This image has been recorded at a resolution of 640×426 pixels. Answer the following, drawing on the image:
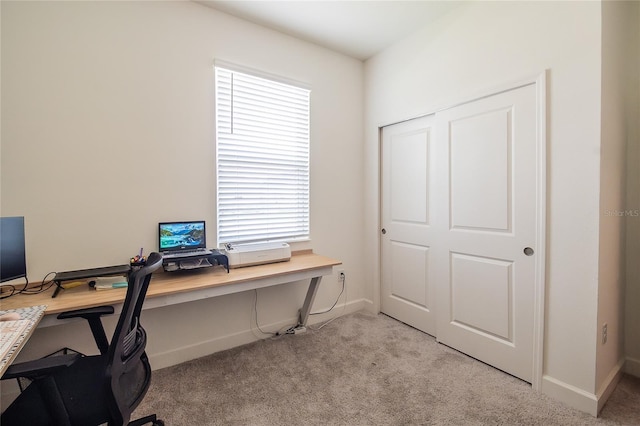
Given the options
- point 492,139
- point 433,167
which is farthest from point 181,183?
point 492,139

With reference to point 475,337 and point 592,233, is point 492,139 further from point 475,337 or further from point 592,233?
point 475,337

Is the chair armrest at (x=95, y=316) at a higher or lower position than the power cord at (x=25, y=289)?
lower

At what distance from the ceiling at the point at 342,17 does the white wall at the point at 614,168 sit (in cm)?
109

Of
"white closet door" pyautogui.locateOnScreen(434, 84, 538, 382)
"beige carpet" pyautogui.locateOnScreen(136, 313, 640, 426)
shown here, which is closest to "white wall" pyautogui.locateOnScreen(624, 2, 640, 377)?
"beige carpet" pyautogui.locateOnScreen(136, 313, 640, 426)

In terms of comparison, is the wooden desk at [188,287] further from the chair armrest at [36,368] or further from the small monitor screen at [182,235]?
the chair armrest at [36,368]

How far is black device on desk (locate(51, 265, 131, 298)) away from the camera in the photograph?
1.66m

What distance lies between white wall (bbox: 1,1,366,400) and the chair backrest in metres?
0.90

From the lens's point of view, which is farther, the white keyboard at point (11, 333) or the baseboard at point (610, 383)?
the baseboard at point (610, 383)

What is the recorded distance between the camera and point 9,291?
5.58 feet

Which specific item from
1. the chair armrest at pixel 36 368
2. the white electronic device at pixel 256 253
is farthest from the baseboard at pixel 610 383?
the chair armrest at pixel 36 368

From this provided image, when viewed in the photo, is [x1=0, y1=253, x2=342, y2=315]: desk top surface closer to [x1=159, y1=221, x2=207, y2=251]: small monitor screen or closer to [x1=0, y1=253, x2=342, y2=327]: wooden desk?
[x1=0, y1=253, x2=342, y2=327]: wooden desk

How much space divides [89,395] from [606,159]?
2915 millimetres

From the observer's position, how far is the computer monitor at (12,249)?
4.99ft

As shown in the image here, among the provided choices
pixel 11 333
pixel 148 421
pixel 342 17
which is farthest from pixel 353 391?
pixel 342 17
